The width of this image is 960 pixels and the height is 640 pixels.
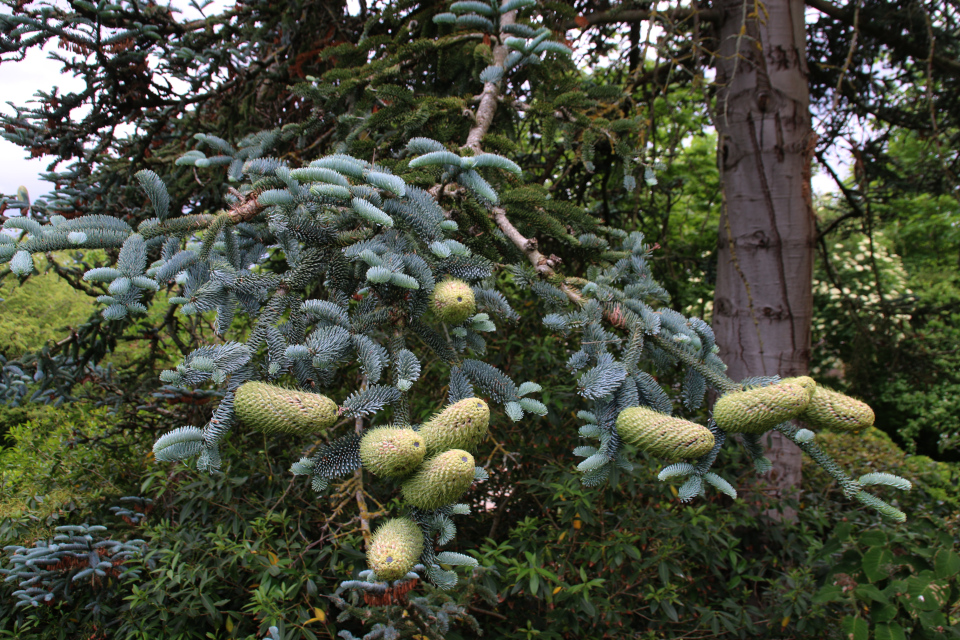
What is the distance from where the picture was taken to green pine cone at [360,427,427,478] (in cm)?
87

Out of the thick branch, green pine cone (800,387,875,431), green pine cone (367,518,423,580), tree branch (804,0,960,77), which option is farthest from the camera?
tree branch (804,0,960,77)

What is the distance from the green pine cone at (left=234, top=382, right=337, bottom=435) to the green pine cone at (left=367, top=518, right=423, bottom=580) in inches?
8.5

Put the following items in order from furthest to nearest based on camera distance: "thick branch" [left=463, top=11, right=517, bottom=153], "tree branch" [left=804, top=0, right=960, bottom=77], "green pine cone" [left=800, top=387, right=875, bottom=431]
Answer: "tree branch" [left=804, top=0, right=960, bottom=77] < "thick branch" [left=463, top=11, right=517, bottom=153] < "green pine cone" [left=800, top=387, right=875, bottom=431]

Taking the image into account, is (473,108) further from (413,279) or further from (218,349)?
(218,349)

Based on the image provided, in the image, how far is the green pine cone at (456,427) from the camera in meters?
0.95

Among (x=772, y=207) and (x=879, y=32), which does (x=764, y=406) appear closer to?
(x=772, y=207)

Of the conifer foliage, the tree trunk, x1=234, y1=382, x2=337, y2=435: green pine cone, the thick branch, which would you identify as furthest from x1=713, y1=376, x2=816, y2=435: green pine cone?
the tree trunk

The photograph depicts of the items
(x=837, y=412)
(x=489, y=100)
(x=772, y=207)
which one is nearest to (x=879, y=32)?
(x=772, y=207)

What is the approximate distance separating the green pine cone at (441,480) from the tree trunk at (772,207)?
252cm

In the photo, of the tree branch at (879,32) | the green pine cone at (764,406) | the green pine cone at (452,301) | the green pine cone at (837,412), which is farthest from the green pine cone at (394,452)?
the tree branch at (879,32)

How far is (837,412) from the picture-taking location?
1.05 meters

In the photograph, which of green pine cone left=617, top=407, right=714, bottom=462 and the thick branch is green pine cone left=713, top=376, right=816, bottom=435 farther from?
the thick branch

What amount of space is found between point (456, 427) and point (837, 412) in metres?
0.78

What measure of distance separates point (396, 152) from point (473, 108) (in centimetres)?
38
